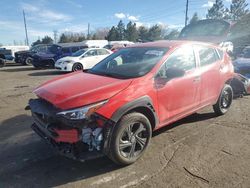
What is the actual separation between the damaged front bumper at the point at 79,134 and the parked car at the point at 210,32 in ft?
24.1

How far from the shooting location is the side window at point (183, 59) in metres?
4.54

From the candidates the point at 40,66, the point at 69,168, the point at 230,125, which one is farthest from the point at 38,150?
the point at 40,66

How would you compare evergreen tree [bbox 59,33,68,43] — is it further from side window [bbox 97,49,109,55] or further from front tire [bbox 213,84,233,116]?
front tire [bbox 213,84,233,116]

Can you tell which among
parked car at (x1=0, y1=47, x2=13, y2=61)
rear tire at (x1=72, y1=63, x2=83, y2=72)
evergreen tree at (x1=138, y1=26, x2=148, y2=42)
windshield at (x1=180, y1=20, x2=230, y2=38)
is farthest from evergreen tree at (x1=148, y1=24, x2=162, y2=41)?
windshield at (x1=180, y1=20, x2=230, y2=38)

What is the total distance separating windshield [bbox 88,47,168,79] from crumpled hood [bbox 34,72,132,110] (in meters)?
0.28

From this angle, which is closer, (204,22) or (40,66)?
(204,22)

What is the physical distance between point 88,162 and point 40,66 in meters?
16.8

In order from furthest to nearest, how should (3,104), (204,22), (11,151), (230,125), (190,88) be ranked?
1. (204,22)
2. (3,104)
3. (230,125)
4. (190,88)
5. (11,151)

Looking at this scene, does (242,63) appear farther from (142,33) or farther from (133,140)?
(142,33)

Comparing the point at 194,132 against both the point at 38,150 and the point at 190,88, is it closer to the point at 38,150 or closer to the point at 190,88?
the point at 190,88

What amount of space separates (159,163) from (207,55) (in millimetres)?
2641

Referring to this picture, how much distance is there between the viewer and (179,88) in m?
4.51

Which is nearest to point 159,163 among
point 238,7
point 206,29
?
point 206,29

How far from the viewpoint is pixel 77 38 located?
68.5 metres
